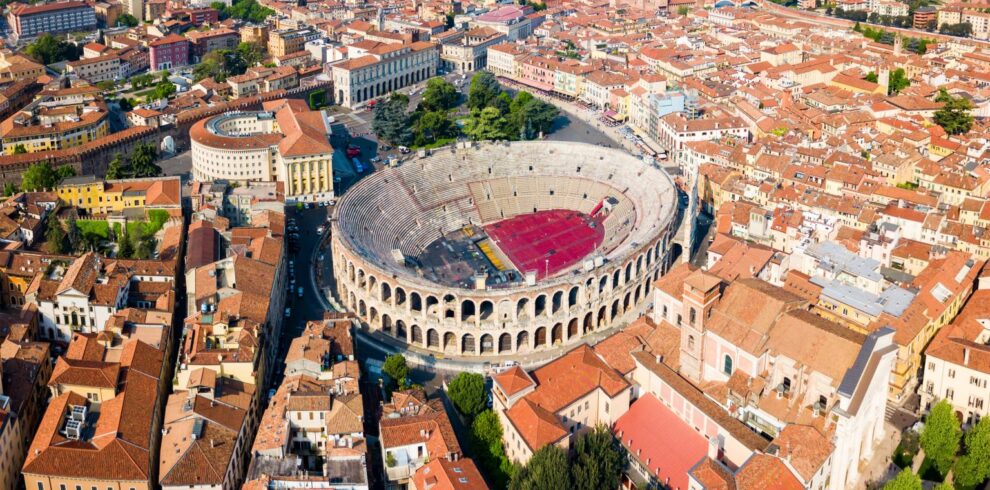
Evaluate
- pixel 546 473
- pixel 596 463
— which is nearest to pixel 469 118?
pixel 596 463

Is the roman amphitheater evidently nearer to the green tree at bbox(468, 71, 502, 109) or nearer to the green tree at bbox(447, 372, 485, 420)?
the green tree at bbox(447, 372, 485, 420)

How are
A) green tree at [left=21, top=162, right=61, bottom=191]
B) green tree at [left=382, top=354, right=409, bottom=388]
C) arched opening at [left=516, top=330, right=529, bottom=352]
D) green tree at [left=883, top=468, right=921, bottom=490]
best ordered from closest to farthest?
green tree at [left=883, top=468, right=921, bottom=490] < green tree at [left=382, top=354, right=409, bottom=388] < arched opening at [left=516, top=330, right=529, bottom=352] < green tree at [left=21, top=162, right=61, bottom=191]

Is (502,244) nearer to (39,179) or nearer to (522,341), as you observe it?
(522,341)

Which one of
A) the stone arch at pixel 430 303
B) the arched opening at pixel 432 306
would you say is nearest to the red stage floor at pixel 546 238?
the stone arch at pixel 430 303

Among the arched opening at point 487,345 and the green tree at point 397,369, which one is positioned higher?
the green tree at point 397,369

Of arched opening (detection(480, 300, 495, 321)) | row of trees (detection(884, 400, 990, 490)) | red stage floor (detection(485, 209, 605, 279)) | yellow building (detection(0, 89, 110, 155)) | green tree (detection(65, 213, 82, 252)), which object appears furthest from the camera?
yellow building (detection(0, 89, 110, 155))

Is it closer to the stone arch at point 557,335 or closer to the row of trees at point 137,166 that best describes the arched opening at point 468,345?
the stone arch at point 557,335

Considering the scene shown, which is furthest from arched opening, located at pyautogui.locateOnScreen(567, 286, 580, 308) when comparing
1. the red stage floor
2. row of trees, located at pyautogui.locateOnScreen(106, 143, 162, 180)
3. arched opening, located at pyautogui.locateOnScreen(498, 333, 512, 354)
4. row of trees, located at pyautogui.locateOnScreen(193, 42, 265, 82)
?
row of trees, located at pyautogui.locateOnScreen(193, 42, 265, 82)
